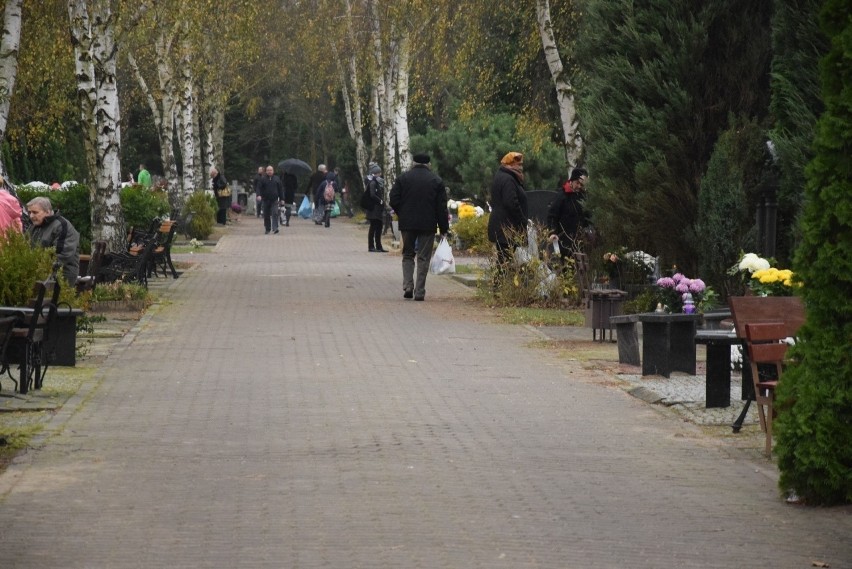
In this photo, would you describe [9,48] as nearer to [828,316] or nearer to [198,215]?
[828,316]

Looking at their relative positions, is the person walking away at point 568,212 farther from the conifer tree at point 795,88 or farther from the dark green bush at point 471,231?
the dark green bush at point 471,231

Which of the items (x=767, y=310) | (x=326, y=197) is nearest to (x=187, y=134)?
(x=326, y=197)

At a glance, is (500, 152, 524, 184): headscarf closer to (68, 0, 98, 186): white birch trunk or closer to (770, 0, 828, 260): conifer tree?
(770, 0, 828, 260): conifer tree

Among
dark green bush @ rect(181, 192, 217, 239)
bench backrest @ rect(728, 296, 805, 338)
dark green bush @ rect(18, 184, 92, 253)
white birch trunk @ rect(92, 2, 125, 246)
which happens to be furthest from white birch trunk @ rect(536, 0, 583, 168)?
dark green bush @ rect(181, 192, 217, 239)

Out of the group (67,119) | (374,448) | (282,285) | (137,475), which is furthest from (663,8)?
(67,119)

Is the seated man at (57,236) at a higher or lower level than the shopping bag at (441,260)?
higher

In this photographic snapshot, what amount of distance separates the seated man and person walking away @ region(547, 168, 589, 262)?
7.39 meters

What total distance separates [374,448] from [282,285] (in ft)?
49.6

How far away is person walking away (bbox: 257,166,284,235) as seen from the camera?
45.2 m

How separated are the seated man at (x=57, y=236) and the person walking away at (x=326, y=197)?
1467 inches

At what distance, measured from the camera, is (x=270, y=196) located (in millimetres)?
46344

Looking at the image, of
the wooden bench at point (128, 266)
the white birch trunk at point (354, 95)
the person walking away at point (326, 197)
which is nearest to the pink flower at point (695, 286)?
the wooden bench at point (128, 266)

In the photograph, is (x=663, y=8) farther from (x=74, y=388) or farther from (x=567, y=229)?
(x=74, y=388)

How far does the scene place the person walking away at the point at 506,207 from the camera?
2097 centimetres
